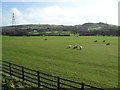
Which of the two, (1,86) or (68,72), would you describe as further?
(68,72)

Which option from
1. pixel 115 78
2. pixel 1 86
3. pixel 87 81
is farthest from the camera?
pixel 115 78

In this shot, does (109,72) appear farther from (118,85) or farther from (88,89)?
(88,89)

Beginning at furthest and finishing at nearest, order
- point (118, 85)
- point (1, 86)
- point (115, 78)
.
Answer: point (115, 78) → point (118, 85) → point (1, 86)

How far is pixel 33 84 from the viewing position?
1220 cm

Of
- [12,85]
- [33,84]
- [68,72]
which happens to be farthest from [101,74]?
A: [12,85]

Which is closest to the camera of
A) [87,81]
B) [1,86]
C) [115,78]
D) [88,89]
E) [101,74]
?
[1,86]

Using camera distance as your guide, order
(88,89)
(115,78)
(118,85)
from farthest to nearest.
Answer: (115,78), (118,85), (88,89)

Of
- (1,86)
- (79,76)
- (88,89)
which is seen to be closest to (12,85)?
(1,86)

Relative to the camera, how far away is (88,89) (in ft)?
38.3

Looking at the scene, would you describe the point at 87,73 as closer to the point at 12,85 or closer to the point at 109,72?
the point at 109,72

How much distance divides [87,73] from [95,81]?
2.46 meters

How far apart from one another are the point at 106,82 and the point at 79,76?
2.82m

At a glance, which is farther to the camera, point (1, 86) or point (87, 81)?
point (87, 81)

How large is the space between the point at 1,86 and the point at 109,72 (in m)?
11.7
